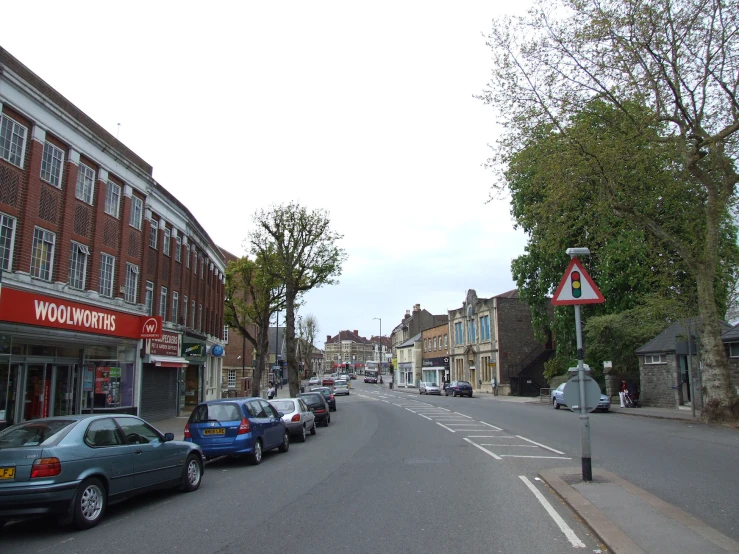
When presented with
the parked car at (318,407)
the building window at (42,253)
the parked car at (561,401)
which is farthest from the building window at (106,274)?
the parked car at (561,401)

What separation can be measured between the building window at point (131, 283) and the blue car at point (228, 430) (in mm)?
11374

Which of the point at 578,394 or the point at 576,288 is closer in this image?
the point at 578,394

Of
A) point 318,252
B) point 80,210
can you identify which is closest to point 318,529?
point 80,210

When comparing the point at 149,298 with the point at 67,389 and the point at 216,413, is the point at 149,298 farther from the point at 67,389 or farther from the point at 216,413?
the point at 216,413

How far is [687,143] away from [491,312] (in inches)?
1417

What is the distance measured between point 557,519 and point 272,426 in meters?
8.56

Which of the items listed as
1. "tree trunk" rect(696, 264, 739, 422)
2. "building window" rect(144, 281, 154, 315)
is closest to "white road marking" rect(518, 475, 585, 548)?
"tree trunk" rect(696, 264, 739, 422)

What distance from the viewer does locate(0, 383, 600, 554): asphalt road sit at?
646cm

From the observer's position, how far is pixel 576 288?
9844mm

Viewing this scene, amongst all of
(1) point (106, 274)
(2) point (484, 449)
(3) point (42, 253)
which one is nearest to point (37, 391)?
(3) point (42, 253)

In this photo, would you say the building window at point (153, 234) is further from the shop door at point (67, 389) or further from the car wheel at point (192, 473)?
the car wheel at point (192, 473)

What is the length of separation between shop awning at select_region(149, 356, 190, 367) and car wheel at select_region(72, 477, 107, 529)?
16.8 metres

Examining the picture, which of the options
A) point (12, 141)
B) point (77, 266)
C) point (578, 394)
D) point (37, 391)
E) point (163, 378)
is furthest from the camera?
point (163, 378)

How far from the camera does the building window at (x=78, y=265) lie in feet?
62.4
